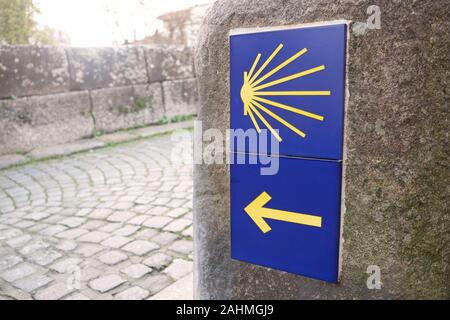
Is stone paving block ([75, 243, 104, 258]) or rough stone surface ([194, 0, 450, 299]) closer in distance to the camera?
rough stone surface ([194, 0, 450, 299])

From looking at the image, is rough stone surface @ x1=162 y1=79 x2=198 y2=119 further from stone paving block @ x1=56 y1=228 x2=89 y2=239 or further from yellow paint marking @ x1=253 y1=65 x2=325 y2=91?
yellow paint marking @ x1=253 y1=65 x2=325 y2=91

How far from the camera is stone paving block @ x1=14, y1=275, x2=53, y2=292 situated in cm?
224

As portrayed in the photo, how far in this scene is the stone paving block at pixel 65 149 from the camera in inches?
196

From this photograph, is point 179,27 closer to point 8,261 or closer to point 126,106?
point 126,106

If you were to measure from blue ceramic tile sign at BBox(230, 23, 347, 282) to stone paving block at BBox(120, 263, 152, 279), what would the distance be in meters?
1.08

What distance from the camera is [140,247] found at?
2.69m

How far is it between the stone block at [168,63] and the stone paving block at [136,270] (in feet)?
15.6

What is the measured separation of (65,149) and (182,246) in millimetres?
3137

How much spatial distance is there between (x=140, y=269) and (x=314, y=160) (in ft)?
4.93

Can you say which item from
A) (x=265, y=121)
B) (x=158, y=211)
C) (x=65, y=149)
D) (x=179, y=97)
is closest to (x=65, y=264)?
(x=158, y=211)

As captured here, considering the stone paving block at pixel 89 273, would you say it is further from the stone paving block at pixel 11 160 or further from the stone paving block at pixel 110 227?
the stone paving block at pixel 11 160

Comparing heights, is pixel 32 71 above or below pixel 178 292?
above

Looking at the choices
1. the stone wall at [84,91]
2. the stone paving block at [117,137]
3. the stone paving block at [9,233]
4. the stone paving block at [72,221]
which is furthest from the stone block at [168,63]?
the stone paving block at [9,233]

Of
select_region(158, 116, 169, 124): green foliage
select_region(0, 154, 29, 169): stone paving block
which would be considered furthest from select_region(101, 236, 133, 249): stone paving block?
select_region(158, 116, 169, 124): green foliage
